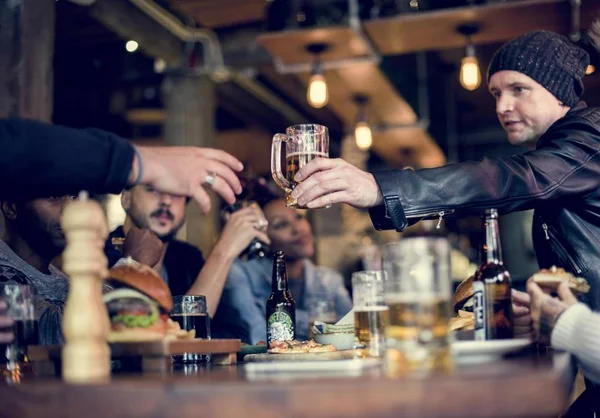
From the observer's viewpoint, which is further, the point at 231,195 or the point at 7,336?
the point at 7,336

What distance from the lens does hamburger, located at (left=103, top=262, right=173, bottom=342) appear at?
135 cm

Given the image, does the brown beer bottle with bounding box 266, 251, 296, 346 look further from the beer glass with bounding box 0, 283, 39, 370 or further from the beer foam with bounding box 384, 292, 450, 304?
the beer foam with bounding box 384, 292, 450, 304

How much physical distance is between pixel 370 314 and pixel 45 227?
1.33 metres

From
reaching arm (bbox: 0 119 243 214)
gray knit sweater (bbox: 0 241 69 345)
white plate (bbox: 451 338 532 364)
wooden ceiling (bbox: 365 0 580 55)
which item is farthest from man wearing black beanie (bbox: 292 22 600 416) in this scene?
wooden ceiling (bbox: 365 0 580 55)

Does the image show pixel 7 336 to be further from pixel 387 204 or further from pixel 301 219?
pixel 301 219

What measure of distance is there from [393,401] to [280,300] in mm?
1326

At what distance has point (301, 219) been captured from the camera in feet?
13.7

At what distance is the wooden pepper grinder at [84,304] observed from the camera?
1.18m

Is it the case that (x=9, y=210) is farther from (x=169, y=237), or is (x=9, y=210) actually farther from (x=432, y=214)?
(x=432, y=214)

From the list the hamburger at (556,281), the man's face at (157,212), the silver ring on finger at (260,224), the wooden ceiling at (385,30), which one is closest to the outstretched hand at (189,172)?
the hamburger at (556,281)

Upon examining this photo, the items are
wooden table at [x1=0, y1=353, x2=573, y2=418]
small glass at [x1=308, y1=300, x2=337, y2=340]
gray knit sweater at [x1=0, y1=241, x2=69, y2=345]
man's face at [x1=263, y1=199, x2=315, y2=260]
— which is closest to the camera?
wooden table at [x1=0, y1=353, x2=573, y2=418]

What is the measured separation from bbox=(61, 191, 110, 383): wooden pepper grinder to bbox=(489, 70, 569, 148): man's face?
54.9 inches

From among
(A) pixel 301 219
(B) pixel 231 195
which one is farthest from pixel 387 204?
(A) pixel 301 219

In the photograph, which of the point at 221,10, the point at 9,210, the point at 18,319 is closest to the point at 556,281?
the point at 18,319
